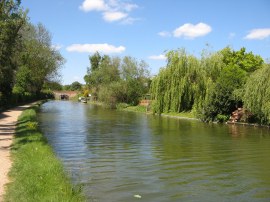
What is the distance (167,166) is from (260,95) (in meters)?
14.6

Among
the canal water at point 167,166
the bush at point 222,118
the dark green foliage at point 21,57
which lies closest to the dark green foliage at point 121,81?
the dark green foliage at point 21,57

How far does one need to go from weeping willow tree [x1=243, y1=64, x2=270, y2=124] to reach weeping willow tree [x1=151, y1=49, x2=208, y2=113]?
9.25 m

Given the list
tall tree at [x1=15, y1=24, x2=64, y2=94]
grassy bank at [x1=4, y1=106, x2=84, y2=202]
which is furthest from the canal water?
tall tree at [x1=15, y1=24, x2=64, y2=94]

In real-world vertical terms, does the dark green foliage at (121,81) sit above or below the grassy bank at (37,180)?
above

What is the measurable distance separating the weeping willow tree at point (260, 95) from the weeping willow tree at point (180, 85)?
9249 mm

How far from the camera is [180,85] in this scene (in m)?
36.1

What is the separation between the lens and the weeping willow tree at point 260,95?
24.2 metres

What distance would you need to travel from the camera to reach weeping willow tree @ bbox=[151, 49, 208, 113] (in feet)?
118

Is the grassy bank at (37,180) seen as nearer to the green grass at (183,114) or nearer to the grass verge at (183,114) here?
the grass verge at (183,114)

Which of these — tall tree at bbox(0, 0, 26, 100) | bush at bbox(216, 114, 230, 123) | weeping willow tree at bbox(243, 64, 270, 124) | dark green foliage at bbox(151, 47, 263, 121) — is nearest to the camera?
tall tree at bbox(0, 0, 26, 100)

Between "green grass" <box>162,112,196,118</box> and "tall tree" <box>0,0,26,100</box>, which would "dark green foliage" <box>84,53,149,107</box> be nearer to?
"green grass" <box>162,112,196,118</box>

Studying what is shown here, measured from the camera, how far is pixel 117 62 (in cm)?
6756

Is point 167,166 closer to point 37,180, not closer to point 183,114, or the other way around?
point 37,180

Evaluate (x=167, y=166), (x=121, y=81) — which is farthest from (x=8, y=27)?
(x=121, y=81)
